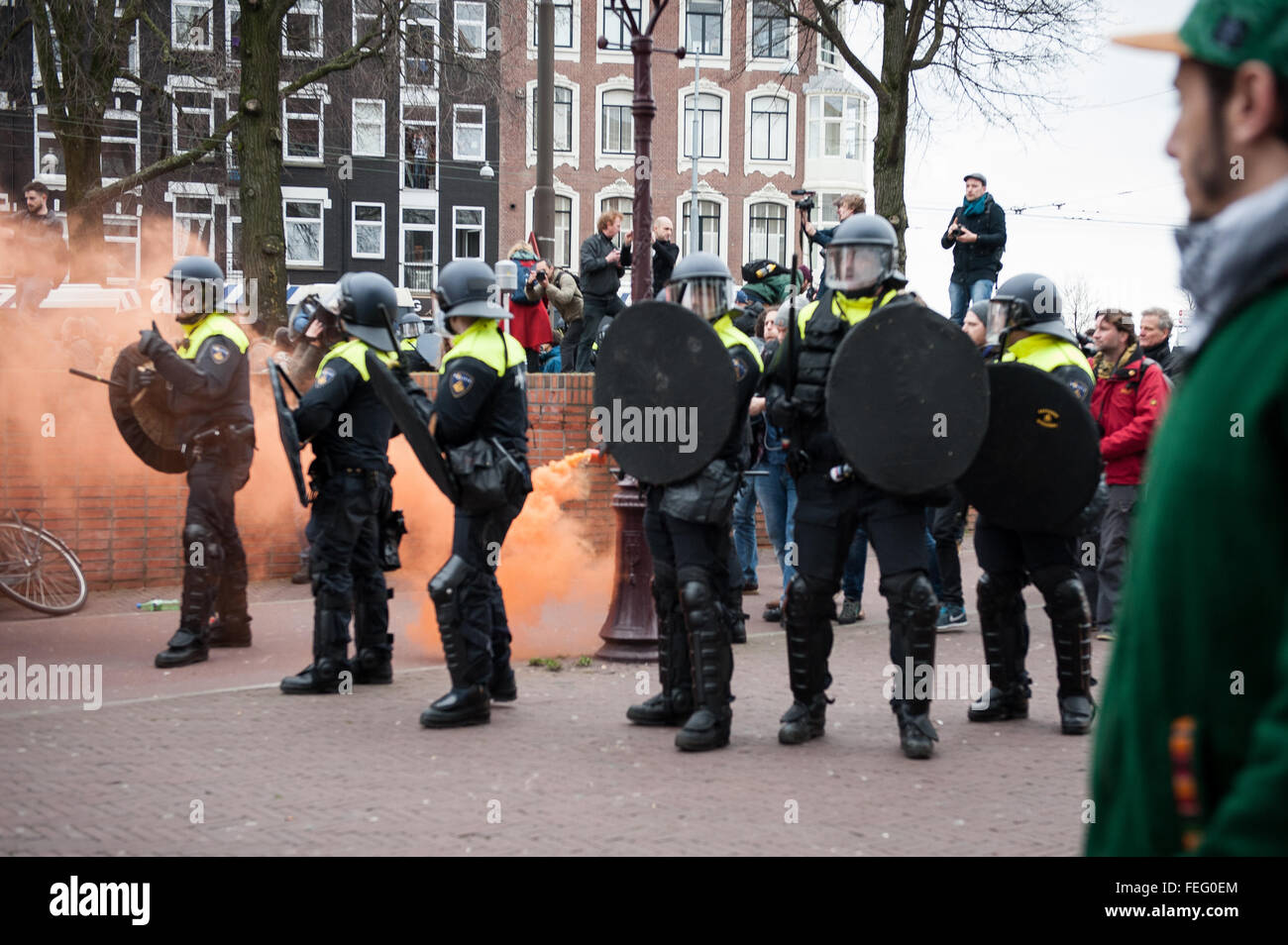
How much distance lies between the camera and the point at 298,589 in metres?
12.0

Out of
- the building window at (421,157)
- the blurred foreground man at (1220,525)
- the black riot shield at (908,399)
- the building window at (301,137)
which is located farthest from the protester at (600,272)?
the building window at (421,157)

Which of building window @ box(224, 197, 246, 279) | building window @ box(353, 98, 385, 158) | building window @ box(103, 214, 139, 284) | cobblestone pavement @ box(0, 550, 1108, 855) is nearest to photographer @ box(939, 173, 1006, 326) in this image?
cobblestone pavement @ box(0, 550, 1108, 855)

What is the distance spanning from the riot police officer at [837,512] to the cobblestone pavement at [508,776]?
328mm

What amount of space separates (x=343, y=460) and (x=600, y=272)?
249 inches

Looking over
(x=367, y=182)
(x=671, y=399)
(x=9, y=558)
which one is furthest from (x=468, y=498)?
(x=367, y=182)

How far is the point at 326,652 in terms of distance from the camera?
7.92 meters

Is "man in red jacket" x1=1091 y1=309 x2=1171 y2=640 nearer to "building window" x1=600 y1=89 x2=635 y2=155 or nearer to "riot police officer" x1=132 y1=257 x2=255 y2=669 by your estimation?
"riot police officer" x1=132 y1=257 x2=255 y2=669

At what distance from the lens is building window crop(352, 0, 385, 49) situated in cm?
2028

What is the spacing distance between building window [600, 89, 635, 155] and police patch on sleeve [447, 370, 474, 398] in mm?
44903

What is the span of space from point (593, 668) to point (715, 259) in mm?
2848

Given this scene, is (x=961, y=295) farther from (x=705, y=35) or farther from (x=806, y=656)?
(x=705, y=35)

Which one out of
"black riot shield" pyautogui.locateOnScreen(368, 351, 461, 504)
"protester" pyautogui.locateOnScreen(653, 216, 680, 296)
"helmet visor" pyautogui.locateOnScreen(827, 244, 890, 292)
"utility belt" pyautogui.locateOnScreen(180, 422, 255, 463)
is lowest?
"utility belt" pyautogui.locateOnScreen(180, 422, 255, 463)
